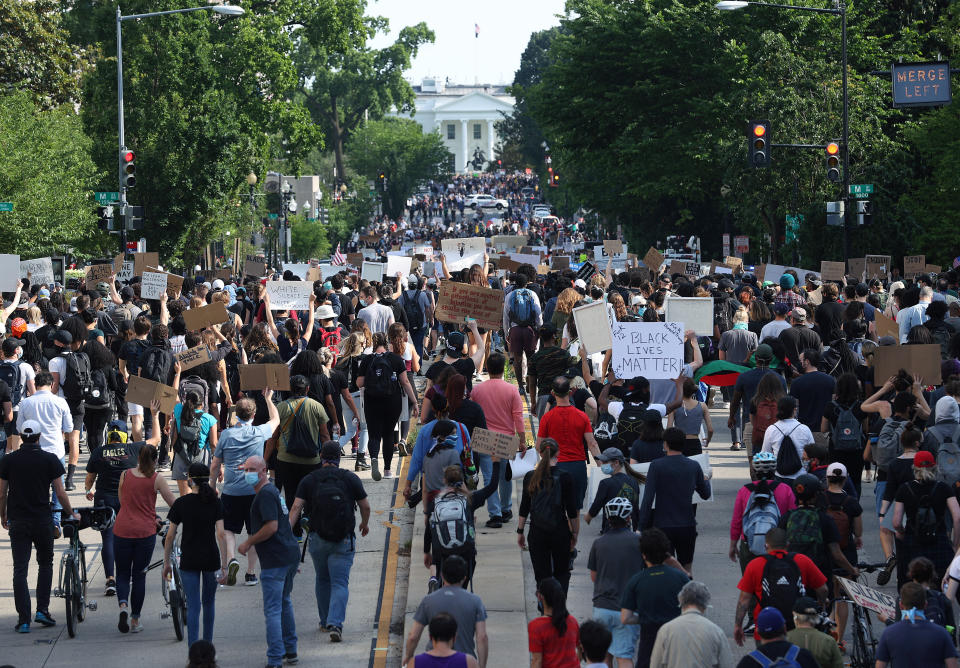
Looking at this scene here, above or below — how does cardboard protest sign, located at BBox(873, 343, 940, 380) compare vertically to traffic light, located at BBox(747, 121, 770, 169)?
below

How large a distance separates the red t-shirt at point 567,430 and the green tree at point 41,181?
30.3 metres

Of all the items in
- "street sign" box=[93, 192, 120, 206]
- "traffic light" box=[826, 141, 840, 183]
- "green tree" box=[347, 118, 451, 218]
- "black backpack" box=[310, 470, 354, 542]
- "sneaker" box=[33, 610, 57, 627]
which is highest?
"green tree" box=[347, 118, 451, 218]

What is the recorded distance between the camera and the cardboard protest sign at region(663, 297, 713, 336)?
54.4 feet

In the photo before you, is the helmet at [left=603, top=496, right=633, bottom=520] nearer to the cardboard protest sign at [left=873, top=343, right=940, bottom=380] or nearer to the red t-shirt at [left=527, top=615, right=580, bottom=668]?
the red t-shirt at [left=527, top=615, right=580, bottom=668]

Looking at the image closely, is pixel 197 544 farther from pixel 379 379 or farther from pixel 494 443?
pixel 379 379

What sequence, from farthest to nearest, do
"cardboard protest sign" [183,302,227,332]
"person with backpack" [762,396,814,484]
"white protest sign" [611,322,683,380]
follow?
"cardboard protest sign" [183,302,227,332]
"white protest sign" [611,322,683,380]
"person with backpack" [762,396,814,484]

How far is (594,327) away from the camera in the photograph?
15258 mm

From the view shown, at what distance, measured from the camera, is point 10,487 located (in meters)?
11.7

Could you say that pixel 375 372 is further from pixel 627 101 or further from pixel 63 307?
pixel 627 101

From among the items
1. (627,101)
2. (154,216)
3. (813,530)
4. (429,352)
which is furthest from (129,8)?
(813,530)

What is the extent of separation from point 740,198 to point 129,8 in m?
18.9

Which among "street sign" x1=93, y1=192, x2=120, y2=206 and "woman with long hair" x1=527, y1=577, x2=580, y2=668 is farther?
"street sign" x1=93, y1=192, x2=120, y2=206

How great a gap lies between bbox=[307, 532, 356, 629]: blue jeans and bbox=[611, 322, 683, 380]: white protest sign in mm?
4336

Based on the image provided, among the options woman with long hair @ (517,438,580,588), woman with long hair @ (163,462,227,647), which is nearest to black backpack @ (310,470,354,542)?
woman with long hair @ (163,462,227,647)
